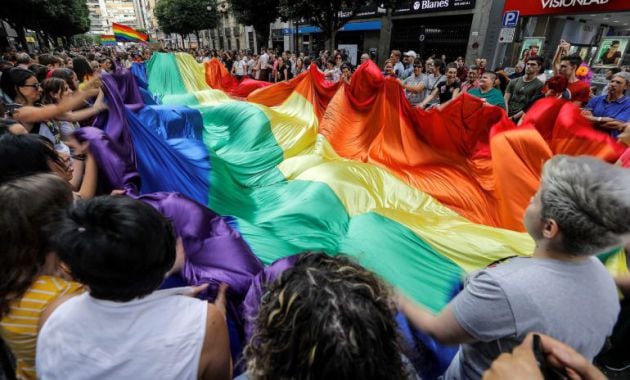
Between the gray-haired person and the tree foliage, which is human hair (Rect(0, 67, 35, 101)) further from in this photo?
the tree foliage

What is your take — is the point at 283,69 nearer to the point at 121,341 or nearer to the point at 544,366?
the point at 121,341

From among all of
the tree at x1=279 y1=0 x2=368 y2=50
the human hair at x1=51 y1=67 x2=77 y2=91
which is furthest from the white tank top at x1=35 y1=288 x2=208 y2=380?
the tree at x1=279 y1=0 x2=368 y2=50

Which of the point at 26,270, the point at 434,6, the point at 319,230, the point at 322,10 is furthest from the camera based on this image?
the point at 434,6

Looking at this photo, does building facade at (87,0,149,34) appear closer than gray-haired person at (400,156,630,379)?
No

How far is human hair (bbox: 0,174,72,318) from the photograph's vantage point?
1048 millimetres

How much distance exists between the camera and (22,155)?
62.0 inches

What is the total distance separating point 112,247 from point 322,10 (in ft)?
44.4

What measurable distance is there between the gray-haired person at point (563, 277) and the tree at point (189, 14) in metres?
33.9

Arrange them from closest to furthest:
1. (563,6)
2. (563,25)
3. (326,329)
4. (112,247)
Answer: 1. (326,329)
2. (112,247)
3. (563,6)
4. (563,25)

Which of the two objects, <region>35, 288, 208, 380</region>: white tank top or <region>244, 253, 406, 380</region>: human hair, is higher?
<region>244, 253, 406, 380</region>: human hair

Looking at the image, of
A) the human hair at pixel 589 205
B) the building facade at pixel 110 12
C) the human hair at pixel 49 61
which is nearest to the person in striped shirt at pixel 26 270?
the human hair at pixel 589 205

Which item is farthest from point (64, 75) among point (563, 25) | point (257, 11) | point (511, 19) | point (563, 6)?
point (257, 11)

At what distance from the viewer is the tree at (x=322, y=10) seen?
1204 centimetres

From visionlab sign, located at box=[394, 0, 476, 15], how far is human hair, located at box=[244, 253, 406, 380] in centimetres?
1552
